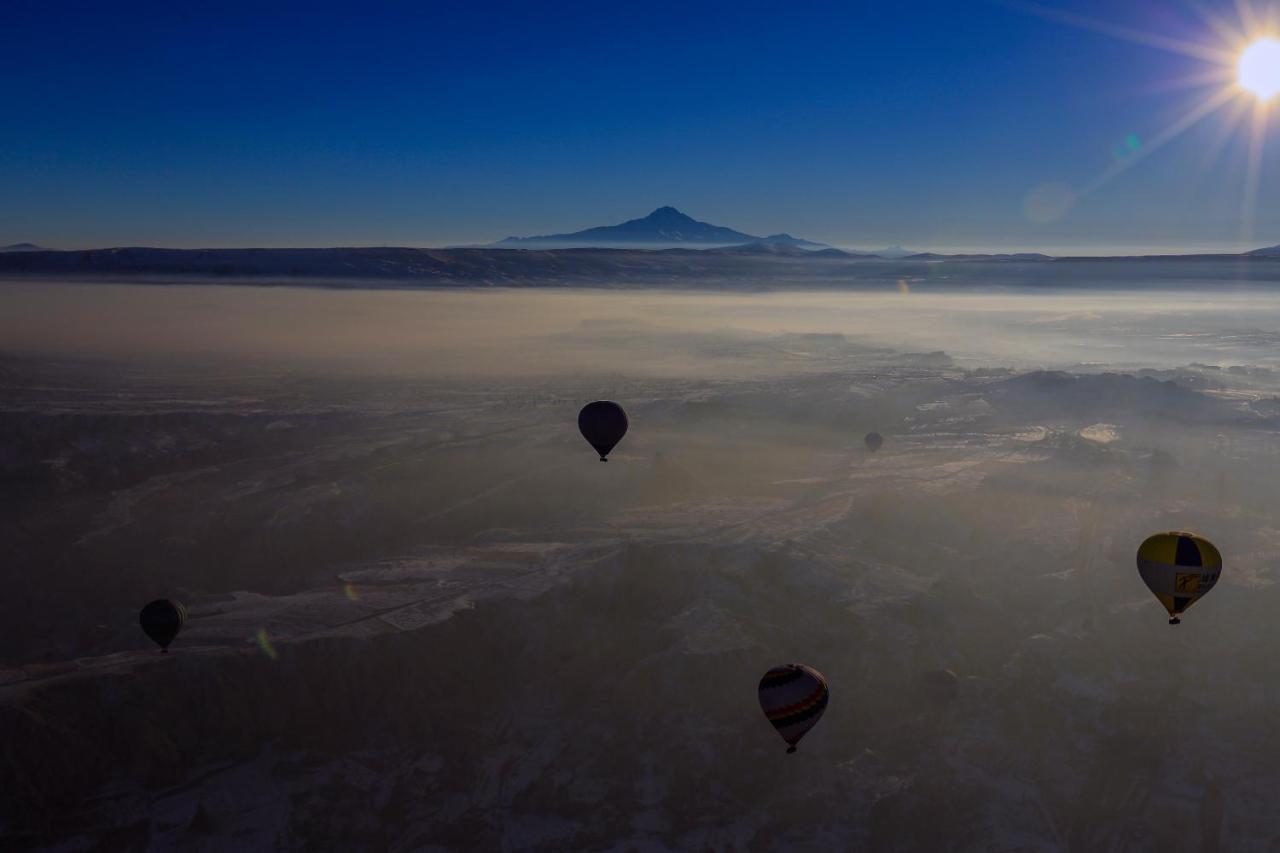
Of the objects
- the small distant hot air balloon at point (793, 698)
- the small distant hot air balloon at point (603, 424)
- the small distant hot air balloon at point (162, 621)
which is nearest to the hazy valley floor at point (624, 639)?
the small distant hot air balloon at point (162, 621)

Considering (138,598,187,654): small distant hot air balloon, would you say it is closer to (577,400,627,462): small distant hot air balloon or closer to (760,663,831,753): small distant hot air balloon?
(760,663,831,753): small distant hot air balloon

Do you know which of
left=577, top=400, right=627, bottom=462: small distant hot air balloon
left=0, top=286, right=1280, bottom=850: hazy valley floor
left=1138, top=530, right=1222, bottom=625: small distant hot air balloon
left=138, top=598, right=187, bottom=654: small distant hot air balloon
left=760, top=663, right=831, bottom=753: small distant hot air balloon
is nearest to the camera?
left=760, top=663, right=831, bottom=753: small distant hot air balloon

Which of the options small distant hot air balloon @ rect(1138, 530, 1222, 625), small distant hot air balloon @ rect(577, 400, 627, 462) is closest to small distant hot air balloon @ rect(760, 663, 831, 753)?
small distant hot air balloon @ rect(1138, 530, 1222, 625)

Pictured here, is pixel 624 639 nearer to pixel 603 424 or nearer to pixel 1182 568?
pixel 603 424

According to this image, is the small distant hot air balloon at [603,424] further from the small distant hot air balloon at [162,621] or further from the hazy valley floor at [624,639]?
the small distant hot air balloon at [162,621]

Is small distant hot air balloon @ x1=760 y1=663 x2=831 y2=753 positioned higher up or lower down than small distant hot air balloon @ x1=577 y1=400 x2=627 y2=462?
lower down
